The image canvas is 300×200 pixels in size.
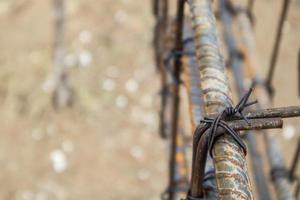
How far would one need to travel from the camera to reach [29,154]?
5828 millimetres

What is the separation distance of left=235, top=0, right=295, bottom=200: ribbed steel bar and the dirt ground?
2048mm

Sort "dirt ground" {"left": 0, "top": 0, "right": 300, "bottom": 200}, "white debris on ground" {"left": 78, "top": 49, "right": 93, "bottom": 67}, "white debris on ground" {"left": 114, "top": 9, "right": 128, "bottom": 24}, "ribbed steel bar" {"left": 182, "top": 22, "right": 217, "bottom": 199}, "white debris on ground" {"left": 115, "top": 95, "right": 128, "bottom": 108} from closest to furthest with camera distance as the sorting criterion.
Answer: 1. "ribbed steel bar" {"left": 182, "top": 22, "right": 217, "bottom": 199}
2. "dirt ground" {"left": 0, "top": 0, "right": 300, "bottom": 200}
3. "white debris on ground" {"left": 115, "top": 95, "right": 128, "bottom": 108}
4. "white debris on ground" {"left": 78, "top": 49, "right": 93, "bottom": 67}
5. "white debris on ground" {"left": 114, "top": 9, "right": 128, "bottom": 24}

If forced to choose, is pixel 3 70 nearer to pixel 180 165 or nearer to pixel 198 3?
pixel 180 165

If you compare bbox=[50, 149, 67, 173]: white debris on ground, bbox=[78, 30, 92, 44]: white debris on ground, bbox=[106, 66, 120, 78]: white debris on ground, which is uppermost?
bbox=[78, 30, 92, 44]: white debris on ground

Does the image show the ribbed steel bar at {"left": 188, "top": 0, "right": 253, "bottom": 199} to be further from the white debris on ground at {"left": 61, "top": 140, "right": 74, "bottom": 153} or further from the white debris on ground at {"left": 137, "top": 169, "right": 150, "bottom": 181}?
the white debris on ground at {"left": 61, "top": 140, "right": 74, "bottom": 153}

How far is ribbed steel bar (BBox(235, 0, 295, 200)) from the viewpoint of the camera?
8.93ft

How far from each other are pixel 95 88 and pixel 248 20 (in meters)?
3.13

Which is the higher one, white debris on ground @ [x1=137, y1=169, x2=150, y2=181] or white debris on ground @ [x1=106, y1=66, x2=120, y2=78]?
white debris on ground @ [x1=106, y1=66, x2=120, y2=78]

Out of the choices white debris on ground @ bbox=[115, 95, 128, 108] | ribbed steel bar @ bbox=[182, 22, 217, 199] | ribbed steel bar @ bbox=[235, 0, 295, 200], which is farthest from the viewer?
white debris on ground @ bbox=[115, 95, 128, 108]

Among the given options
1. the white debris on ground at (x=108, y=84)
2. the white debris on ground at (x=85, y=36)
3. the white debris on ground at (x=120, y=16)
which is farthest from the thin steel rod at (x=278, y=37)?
the white debris on ground at (x=120, y=16)

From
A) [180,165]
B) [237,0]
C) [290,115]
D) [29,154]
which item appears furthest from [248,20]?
[29,154]

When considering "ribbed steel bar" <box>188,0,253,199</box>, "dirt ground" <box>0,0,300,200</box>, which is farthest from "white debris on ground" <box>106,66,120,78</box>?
"ribbed steel bar" <box>188,0,253,199</box>

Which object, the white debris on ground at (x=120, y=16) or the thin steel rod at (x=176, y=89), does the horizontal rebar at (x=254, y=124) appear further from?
the white debris on ground at (x=120, y=16)

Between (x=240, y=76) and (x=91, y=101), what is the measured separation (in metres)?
3.27
